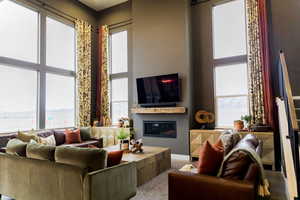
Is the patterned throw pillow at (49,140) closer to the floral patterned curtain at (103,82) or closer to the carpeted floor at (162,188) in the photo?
the carpeted floor at (162,188)

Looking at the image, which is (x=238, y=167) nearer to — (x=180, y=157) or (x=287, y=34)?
(x=180, y=157)

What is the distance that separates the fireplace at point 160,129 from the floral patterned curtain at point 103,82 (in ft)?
6.03

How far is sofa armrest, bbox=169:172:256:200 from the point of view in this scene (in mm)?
1712

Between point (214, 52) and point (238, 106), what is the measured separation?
1.69 metres

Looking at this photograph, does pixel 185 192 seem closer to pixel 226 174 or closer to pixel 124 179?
pixel 226 174

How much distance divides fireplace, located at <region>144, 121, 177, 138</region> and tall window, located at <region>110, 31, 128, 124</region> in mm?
1325

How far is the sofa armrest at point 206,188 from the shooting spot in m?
1.71

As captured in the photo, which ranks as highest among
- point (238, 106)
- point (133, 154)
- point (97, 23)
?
point (97, 23)

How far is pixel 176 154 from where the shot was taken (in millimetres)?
5418

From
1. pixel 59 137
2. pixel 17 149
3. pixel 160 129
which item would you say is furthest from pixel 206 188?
pixel 59 137

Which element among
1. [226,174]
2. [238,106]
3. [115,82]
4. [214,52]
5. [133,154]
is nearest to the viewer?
[226,174]

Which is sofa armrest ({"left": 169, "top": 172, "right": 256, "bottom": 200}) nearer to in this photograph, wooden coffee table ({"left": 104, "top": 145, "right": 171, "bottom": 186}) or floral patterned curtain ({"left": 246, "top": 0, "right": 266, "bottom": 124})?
wooden coffee table ({"left": 104, "top": 145, "right": 171, "bottom": 186})

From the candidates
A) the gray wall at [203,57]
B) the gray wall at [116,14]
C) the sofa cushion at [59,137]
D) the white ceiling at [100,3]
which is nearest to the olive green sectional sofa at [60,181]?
the sofa cushion at [59,137]

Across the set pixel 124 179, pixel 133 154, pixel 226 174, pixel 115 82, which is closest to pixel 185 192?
pixel 226 174
